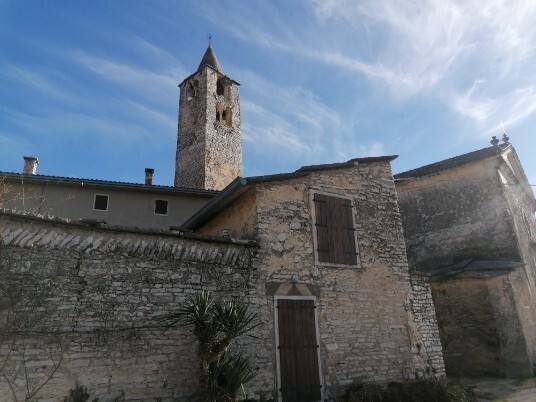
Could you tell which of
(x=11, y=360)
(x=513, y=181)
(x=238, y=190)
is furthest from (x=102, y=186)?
(x=513, y=181)

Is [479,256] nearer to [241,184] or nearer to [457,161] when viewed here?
[457,161]

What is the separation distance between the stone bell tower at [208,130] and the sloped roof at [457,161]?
12047mm

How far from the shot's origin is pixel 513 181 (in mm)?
14891

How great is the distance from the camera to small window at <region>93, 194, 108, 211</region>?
1379cm

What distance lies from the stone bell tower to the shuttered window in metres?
13.9

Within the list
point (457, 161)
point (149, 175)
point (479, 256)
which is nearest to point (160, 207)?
point (149, 175)

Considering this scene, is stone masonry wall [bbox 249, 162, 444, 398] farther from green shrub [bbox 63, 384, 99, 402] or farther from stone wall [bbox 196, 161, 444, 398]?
green shrub [bbox 63, 384, 99, 402]

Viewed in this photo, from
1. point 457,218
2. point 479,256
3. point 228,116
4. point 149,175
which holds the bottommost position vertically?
point 479,256

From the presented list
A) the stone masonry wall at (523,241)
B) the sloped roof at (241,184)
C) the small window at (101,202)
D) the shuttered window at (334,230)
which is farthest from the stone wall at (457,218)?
the small window at (101,202)

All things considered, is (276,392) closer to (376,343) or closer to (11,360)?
(376,343)

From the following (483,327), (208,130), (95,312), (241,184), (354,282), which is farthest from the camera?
(208,130)

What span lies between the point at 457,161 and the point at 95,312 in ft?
41.5

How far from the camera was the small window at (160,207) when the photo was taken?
570 inches

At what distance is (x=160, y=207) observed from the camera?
14.6 meters
